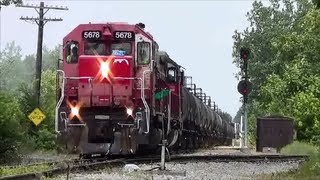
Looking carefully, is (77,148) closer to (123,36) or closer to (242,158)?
(123,36)

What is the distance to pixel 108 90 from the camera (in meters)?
16.7

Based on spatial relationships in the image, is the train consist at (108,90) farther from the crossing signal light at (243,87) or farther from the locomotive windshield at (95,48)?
the crossing signal light at (243,87)

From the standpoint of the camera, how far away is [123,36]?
17.2 m

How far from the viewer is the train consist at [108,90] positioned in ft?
53.2

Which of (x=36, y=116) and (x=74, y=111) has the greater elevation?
(x=36, y=116)

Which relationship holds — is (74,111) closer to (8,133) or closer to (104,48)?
(104,48)

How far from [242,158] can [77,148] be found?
5.37m

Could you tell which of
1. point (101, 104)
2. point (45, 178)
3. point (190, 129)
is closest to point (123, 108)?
point (101, 104)

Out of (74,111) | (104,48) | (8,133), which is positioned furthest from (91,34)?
(8,133)

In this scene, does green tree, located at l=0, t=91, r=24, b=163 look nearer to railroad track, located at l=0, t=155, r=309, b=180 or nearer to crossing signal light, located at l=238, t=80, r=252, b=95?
railroad track, located at l=0, t=155, r=309, b=180

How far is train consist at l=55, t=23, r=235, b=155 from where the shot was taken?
1620 cm

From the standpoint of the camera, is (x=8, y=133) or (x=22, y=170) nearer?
(x=22, y=170)

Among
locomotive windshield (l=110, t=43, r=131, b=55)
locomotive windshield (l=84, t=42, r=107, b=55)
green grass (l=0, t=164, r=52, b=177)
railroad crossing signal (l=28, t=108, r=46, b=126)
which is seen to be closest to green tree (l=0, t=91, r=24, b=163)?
locomotive windshield (l=84, t=42, r=107, b=55)

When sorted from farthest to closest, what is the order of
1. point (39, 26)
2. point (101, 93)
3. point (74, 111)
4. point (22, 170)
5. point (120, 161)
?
point (39, 26) < point (101, 93) < point (74, 111) < point (120, 161) < point (22, 170)
